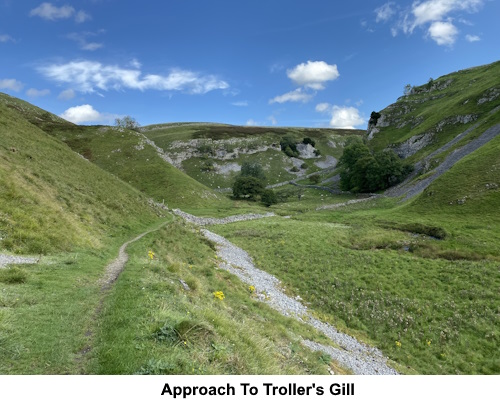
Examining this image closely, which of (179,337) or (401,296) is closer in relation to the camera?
(179,337)

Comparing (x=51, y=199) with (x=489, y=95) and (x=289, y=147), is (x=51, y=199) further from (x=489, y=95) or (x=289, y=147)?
(x=289, y=147)

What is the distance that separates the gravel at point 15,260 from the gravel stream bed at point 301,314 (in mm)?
15144

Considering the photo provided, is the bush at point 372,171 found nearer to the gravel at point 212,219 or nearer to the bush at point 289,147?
the gravel at point 212,219

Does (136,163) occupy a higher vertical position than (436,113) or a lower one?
lower

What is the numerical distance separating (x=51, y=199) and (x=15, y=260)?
1307cm

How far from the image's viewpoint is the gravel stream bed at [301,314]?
1605 cm

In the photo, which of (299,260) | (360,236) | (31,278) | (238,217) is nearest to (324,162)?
(238,217)

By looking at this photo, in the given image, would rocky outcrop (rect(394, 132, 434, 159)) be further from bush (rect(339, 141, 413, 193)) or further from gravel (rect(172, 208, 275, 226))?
gravel (rect(172, 208, 275, 226))

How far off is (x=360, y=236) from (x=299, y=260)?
12.5 metres

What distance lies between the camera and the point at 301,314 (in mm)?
21656

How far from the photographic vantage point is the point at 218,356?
7680 mm

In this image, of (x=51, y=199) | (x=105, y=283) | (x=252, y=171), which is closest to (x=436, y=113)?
(x=252, y=171)

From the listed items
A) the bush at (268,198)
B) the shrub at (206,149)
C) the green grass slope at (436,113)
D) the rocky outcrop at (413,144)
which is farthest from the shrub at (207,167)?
the rocky outcrop at (413,144)

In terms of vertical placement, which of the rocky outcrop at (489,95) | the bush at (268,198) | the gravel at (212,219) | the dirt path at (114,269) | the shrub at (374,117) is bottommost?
the gravel at (212,219)
